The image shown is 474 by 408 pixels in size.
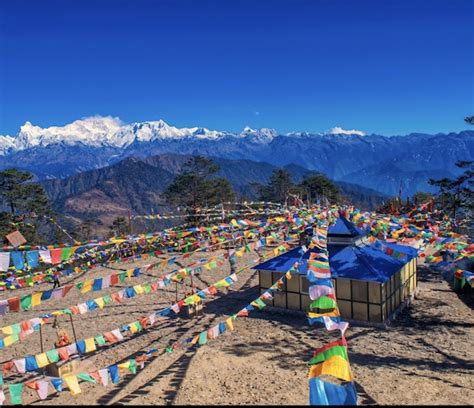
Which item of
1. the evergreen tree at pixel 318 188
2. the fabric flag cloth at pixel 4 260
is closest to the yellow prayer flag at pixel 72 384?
the fabric flag cloth at pixel 4 260

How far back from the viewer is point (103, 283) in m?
12.0

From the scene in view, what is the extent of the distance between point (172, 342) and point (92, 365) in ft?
9.80

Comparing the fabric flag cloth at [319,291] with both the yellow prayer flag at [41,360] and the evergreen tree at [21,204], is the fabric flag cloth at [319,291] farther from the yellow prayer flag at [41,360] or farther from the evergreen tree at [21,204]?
the evergreen tree at [21,204]

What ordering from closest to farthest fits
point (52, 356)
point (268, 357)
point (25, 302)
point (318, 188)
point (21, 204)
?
1. point (25, 302)
2. point (52, 356)
3. point (268, 357)
4. point (21, 204)
5. point (318, 188)

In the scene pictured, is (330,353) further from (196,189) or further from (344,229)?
(196,189)

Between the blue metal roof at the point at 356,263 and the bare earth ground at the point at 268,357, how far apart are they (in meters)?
2.11

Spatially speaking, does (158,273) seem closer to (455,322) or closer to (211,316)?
(211,316)

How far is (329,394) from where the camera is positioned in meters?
6.43

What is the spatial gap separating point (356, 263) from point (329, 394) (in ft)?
39.3

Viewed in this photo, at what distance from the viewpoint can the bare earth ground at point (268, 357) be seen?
37.1 ft

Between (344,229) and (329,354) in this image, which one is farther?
(344,229)

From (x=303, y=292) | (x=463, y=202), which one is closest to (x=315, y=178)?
(x=463, y=202)

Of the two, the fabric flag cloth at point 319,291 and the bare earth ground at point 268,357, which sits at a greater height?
the fabric flag cloth at point 319,291

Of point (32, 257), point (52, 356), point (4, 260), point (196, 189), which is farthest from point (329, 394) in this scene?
point (196, 189)
